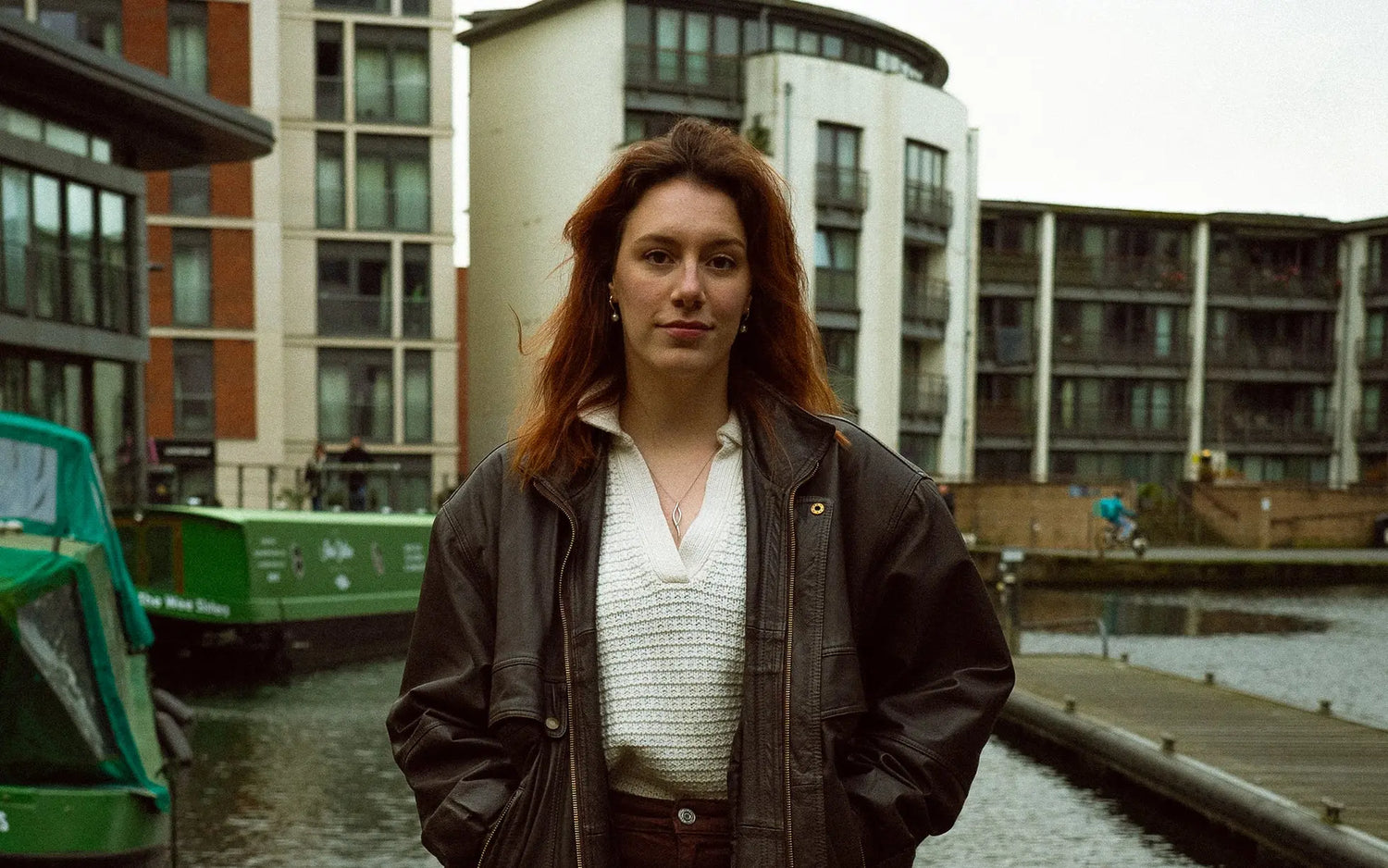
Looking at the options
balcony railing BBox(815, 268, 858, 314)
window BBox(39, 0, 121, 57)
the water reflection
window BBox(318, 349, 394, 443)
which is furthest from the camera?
balcony railing BBox(815, 268, 858, 314)

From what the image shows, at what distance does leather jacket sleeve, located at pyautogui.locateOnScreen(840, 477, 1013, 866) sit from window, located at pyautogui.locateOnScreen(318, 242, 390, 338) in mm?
38974

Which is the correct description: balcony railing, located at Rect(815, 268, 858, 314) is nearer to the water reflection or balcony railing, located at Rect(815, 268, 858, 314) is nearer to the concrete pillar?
the water reflection

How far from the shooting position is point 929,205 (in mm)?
46000

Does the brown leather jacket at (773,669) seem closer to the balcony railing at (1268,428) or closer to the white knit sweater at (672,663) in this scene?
the white knit sweater at (672,663)

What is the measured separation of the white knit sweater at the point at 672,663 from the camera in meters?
2.38

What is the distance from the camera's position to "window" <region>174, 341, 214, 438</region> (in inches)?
1512

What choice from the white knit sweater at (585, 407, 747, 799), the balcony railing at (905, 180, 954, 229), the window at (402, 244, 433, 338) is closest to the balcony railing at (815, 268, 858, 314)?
the balcony railing at (905, 180, 954, 229)

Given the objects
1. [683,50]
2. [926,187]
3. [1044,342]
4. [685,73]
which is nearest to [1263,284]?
[1044,342]

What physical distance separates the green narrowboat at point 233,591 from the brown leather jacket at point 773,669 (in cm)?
1392

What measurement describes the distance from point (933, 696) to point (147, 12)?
39.1m

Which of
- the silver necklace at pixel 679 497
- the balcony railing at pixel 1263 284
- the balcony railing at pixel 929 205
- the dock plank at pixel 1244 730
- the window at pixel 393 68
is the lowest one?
the dock plank at pixel 1244 730

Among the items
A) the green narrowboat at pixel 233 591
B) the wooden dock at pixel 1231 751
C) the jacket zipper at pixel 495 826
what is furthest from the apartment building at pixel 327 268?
the jacket zipper at pixel 495 826

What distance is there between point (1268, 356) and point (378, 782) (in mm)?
56374

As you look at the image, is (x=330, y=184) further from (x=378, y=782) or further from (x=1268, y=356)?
(x=1268, y=356)
